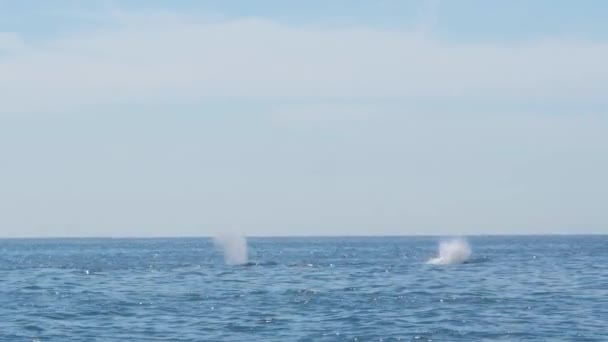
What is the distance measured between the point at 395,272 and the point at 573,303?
27.7m

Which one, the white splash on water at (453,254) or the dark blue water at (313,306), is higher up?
the white splash on water at (453,254)

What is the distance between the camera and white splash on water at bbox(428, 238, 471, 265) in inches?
3642

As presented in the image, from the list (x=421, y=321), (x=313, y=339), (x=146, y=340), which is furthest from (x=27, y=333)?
(x=421, y=321)

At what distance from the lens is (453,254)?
314ft

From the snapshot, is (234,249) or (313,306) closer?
(313,306)

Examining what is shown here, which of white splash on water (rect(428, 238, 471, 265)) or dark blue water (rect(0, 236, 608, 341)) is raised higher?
white splash on water (rect(428, 238, 471, 265))

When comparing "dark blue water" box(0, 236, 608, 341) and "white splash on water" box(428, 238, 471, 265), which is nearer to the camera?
"dark blue water" box(0, 236, 608, 341)

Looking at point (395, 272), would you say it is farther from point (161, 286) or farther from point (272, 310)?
point (272, 310)

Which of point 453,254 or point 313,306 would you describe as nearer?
point 313,306

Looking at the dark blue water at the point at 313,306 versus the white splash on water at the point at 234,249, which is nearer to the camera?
the dark blue water at the point at 313,306

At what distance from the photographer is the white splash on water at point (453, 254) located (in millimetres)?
92500

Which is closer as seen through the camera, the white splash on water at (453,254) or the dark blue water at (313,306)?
the dark blue water at (313,306)

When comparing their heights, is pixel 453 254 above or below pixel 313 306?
above

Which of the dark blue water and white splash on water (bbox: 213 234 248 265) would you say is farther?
white splash on water (bbox: 213 234 248 265)
